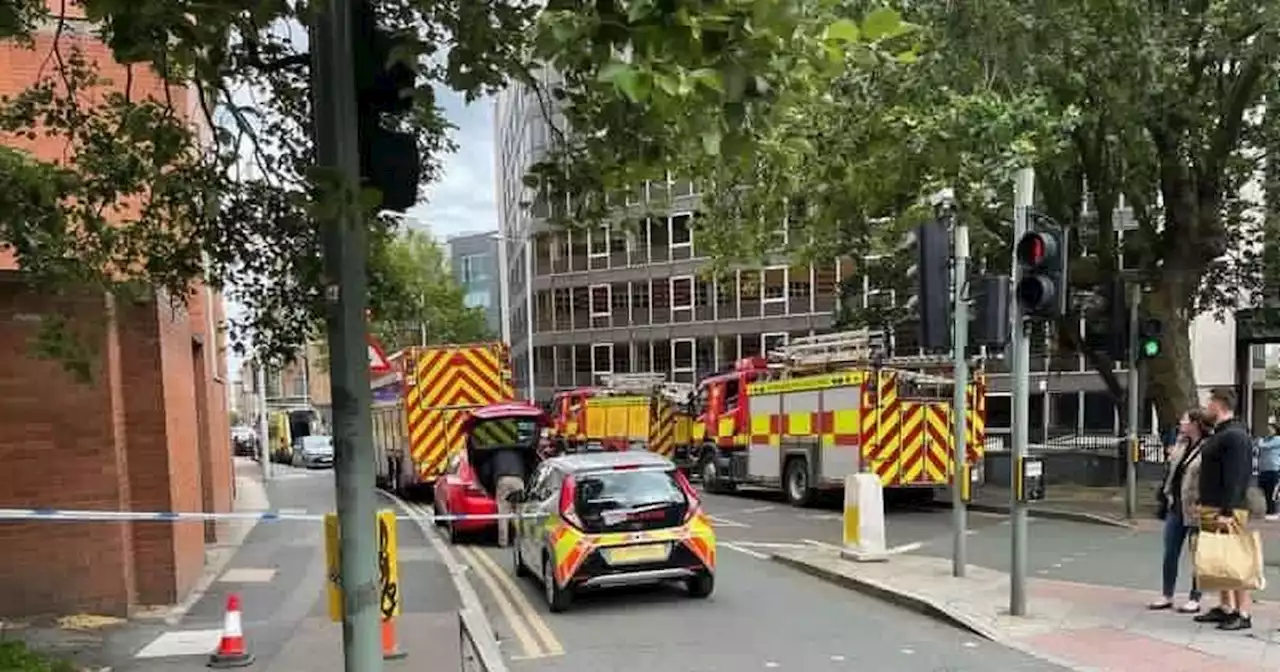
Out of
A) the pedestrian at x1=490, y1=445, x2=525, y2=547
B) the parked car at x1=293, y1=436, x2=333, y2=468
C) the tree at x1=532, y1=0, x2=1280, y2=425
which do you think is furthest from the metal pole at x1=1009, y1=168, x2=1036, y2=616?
the parked car at x1=293, y1=436, x2=333, y2=468

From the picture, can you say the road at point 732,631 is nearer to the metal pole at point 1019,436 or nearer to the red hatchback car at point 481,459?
the metal pole at point 1019,436

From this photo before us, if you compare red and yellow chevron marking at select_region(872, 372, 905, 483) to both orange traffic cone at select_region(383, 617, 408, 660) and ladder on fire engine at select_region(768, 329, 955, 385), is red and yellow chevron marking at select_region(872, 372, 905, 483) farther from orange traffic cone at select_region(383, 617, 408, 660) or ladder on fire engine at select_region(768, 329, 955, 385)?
orange traffic cone at select_region(383, 617, 408, 660)

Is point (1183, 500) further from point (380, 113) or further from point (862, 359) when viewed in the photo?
point (862, 359)

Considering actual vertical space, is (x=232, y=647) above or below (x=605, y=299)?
below

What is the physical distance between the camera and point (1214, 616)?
27.9 ft

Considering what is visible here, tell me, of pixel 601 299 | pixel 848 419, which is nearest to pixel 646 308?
pixel 601 299

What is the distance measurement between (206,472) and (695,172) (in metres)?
13.2

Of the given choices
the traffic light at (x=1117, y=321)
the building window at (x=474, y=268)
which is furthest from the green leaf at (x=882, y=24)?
the building window at (x=474, y=268)

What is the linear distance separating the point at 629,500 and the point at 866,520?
3.64 metres

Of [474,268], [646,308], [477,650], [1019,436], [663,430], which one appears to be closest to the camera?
[477,650]

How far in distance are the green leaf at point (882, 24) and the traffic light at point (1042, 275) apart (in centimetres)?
650

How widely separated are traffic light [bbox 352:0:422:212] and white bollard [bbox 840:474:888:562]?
9.49m

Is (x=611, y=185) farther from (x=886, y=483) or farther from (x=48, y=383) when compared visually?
(x=886, y=483)

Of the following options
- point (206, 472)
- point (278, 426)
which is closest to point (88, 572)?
point (206, 472)
